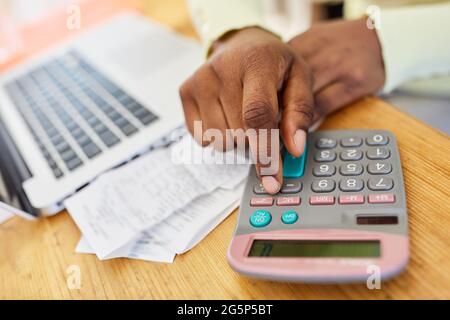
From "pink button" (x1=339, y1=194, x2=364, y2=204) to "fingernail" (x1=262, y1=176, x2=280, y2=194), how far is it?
0.19ft

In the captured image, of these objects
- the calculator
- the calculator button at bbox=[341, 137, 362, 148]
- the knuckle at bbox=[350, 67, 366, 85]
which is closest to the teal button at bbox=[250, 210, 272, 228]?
the calculator

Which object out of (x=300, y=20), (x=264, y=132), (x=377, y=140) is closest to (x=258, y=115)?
(x=264, y=132)

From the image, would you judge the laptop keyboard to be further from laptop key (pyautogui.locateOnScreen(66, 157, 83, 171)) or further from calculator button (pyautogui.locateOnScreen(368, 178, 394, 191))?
calculator button (pyautogui.locateOnScreen(368, 178, 394, 191))

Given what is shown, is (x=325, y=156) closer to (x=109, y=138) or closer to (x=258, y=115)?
(x=258, y=115)

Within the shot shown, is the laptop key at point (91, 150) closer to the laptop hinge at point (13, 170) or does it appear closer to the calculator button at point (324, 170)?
the laptop hinge at point (13, 170)

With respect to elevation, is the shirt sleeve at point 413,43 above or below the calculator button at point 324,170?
above

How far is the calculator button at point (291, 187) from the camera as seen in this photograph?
40cm

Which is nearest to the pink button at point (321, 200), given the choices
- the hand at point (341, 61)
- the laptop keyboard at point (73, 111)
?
the hand at point (341, 61)

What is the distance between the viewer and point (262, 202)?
393mm

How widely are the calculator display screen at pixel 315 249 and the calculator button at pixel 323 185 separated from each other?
59 millimetres

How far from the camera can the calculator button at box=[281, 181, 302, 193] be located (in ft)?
1.30
